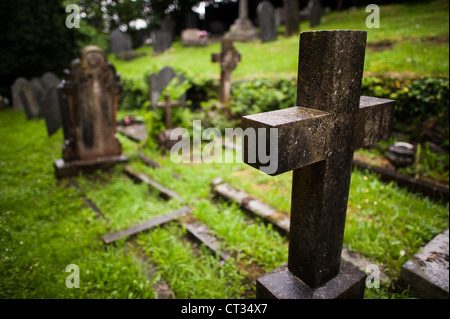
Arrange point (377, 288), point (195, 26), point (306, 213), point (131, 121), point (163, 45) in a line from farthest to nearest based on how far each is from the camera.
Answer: point (195, 26), point (163, 45), point (131, 121), point (377, 288), point (306, 213)

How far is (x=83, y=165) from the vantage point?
4703 millimetres

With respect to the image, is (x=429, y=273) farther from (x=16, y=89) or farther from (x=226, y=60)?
(x=16, y=89)

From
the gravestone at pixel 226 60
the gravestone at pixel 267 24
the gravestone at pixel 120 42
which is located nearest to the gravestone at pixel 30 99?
the gravestone at pixel 226 60

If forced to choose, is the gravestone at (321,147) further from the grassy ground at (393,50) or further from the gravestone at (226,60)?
the gravestone at (226,60)

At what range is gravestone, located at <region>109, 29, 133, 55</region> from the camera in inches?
671

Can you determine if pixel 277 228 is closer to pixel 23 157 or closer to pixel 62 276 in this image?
pixel 62 276

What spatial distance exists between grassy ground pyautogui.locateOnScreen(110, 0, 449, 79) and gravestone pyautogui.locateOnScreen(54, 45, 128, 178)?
305 cm

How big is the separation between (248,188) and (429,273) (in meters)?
2.11

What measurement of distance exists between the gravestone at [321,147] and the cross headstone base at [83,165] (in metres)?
3.94

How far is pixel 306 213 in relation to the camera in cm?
155

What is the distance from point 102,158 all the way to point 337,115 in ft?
14.6

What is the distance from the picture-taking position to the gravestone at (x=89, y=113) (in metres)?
4.48

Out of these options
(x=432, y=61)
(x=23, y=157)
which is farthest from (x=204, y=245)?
(x=432, y=61)
